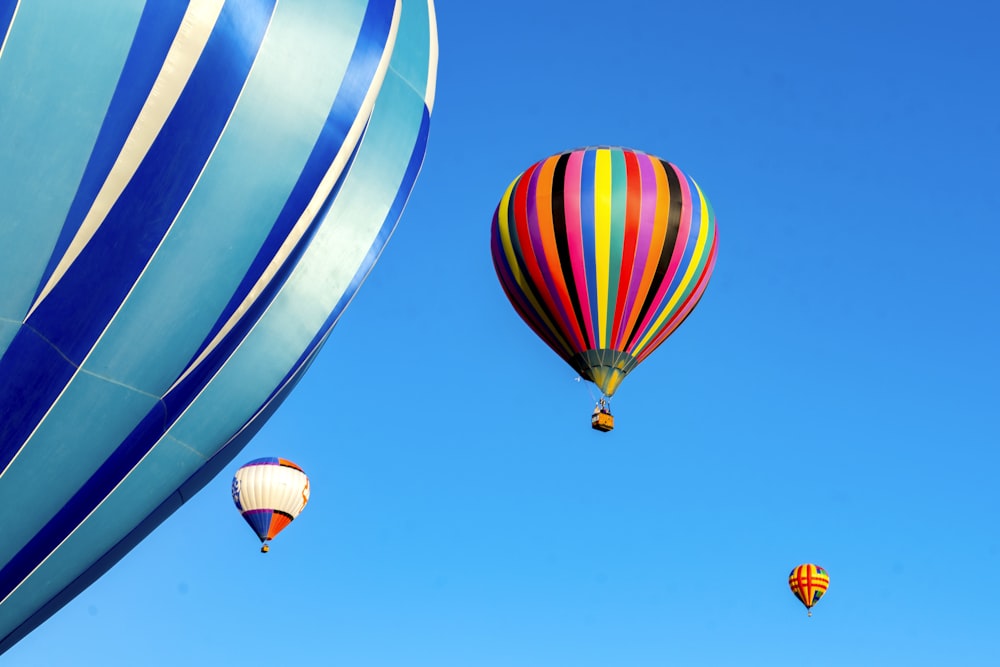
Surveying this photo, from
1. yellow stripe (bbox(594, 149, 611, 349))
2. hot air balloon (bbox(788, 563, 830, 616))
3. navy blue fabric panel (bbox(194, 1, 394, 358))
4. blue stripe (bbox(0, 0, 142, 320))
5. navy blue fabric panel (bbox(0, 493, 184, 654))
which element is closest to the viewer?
blue stripe (bbox(0, 0, 142, 320))

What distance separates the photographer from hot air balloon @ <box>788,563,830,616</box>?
32.8 meters

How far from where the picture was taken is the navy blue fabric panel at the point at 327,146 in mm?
8945

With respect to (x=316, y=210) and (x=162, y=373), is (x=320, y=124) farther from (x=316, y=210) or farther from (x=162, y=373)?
(x=162, y=373)

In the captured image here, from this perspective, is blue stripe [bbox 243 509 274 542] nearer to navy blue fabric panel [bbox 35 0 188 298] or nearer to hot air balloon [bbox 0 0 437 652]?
hot air balloon [bbox 0 0 437 652]

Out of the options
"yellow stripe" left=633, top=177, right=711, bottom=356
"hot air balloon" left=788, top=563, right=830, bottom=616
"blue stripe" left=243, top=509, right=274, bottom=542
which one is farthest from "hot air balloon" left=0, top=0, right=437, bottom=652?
"hot air balloon" left=788, top=563, right=830, bottom=616

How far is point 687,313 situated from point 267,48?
40.2 ft

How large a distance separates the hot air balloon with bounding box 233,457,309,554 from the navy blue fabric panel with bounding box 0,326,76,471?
49.3 ft

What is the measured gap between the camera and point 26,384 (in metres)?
7.92

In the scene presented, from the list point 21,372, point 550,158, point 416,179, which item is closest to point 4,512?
point 21,372

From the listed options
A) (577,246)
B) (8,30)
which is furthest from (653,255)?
(8,30)

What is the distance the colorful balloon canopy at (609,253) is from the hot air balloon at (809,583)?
15.6 metres

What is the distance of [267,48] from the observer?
848cm

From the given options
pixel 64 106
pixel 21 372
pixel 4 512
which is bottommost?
pixel 4 512

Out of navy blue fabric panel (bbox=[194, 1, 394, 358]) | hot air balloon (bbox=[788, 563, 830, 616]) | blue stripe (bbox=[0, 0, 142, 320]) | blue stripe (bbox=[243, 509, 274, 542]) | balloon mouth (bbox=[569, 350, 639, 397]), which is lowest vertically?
blue stripe (bbox=[0, 0, 142, 320])
